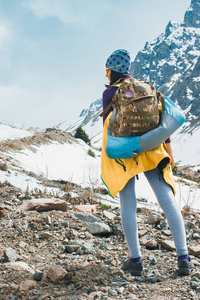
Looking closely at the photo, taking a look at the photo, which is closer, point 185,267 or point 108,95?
point 185,267

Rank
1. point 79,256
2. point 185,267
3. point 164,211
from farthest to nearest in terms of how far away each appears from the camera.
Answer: point 79,256 < point 164,211 < point 185,267

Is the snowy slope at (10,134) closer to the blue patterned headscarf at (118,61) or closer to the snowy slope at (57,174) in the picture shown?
the snowy slope at (57,174)

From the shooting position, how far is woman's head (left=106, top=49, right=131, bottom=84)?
2.39m

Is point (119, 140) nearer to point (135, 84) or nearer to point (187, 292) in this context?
point (135, 84)

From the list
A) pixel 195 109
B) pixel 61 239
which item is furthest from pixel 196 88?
pixel 61 239

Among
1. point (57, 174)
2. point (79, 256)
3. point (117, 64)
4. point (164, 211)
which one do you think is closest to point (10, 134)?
point (57, 174)

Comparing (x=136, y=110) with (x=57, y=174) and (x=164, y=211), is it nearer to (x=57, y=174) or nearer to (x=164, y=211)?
(x=164, y=211)

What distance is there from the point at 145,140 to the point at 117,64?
2.67 feet

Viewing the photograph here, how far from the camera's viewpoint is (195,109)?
130 metres

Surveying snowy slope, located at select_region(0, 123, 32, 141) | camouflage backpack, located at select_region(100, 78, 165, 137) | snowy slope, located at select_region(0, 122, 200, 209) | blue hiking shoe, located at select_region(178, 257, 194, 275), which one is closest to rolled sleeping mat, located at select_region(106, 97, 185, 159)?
camouflage backpack, located at select_region(100, 78, 165, 137)

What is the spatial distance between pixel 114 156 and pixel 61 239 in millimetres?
1377

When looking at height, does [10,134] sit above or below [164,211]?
above

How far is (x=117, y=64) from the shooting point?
2393mm

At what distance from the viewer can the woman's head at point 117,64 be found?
94.2 inches
